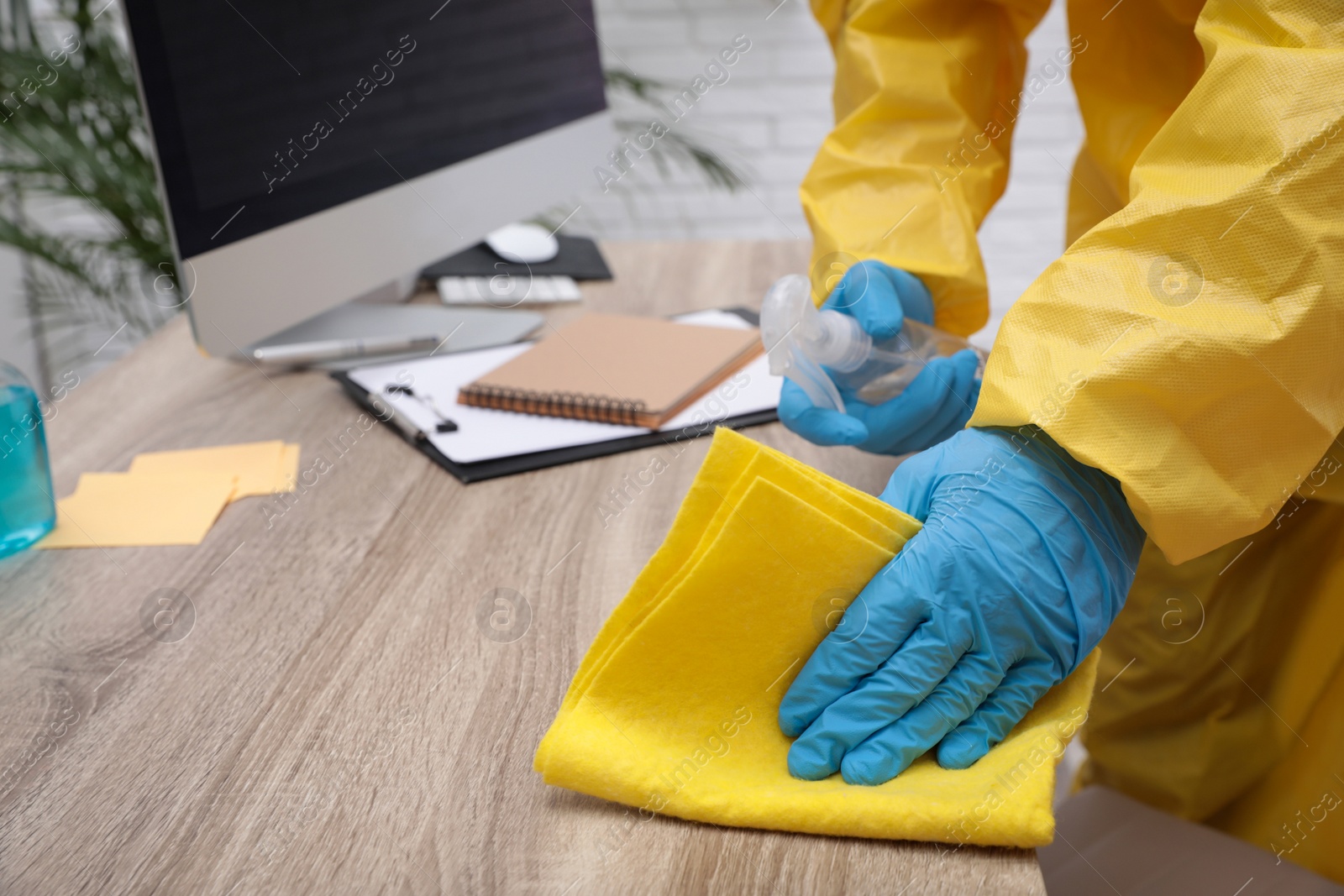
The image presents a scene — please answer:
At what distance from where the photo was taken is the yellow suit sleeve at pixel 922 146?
2.69 ft

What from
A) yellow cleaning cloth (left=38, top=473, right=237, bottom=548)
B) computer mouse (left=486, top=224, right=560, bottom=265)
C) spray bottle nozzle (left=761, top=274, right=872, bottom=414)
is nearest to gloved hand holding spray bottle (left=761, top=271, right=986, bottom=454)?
spray bottle nozzle (left=761, top=274, right=872, bottom=414)

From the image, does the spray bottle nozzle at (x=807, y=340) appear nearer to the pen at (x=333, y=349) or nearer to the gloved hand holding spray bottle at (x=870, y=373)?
the gloved hand holding spray bottle at (x=870, y=373)

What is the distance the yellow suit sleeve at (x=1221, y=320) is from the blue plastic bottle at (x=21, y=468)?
677 millimetres

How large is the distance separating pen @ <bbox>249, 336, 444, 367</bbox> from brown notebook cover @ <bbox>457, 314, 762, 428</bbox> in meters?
0.16

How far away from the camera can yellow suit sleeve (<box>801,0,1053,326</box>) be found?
0.82 metres

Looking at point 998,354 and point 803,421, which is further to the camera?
point 803,421

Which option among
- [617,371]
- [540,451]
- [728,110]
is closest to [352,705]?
[540,451]

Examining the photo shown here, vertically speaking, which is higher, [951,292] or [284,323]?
[284,323]

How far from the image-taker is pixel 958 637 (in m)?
0.48

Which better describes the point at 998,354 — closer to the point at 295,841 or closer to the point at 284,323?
the point at 295,841

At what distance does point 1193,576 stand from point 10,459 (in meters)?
0.94

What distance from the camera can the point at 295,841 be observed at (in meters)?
0.44

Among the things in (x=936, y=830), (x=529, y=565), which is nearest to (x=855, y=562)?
(x=936, y=830)

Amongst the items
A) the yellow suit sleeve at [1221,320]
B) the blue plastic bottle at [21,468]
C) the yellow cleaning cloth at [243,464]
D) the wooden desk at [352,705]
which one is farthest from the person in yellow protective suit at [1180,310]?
the blue plastic bottle at [21,468]
